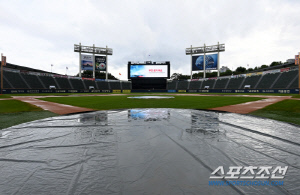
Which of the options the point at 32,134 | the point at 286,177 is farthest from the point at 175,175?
the point at 32,134

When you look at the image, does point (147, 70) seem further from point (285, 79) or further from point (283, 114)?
point (283, 114)

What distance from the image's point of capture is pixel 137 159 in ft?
9.88

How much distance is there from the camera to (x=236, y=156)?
314 cm

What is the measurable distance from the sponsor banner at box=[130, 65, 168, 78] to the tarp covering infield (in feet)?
181

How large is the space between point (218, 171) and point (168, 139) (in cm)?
179

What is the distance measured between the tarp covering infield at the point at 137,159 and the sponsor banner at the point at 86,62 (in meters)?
58.2

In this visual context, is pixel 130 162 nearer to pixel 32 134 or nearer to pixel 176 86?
pixel 32 134

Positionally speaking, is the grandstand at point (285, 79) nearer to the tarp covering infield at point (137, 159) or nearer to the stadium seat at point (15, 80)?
the tarp covering infield at point (137, 159)

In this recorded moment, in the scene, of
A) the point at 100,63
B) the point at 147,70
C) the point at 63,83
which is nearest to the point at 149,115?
the point at 147,70

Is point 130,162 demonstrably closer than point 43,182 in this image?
No

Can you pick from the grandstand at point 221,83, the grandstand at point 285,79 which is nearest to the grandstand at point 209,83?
the grandstand at point 221,83

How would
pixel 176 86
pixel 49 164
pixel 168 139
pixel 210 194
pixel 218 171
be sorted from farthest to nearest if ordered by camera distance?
pixel 176 86
pixel 168 139
pixel 49 164
pixel 218 171
pixel 210 194

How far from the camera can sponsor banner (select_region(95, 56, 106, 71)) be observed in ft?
198

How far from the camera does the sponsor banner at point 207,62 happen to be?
188 ft
